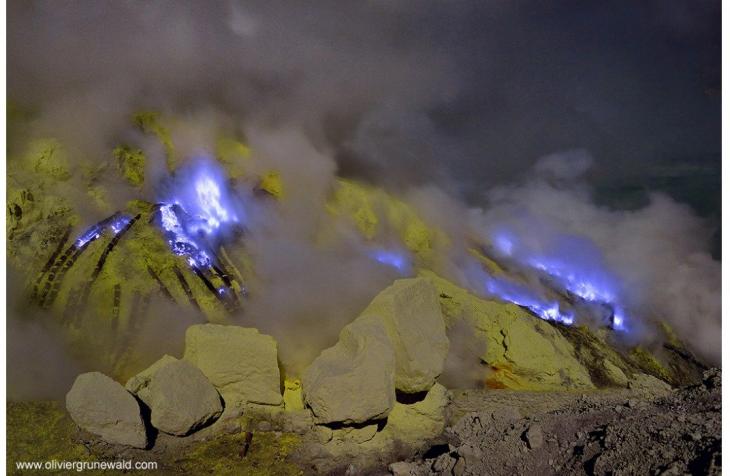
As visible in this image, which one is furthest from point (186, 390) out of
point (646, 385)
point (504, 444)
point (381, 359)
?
point (646, 385)

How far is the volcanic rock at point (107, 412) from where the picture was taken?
2.76m

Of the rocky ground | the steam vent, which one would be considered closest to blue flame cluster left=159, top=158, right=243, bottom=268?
the steam vent

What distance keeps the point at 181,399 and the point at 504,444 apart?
1.85 m

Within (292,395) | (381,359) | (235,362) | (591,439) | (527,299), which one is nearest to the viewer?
(591,439)

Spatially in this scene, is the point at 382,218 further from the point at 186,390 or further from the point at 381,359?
the point at 186,390

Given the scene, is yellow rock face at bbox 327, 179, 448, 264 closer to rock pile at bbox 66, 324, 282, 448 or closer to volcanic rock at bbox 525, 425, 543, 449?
rock pile at bbox 66, 324, 282, 448

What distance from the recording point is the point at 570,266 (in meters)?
7.61

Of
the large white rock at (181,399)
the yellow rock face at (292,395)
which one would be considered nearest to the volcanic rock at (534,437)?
the yellow rock face at (292,395)

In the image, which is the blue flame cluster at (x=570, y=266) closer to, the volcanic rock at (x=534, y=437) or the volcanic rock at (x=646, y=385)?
the volcanic rock at (x=646, y=385)

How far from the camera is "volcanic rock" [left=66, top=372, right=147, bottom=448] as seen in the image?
2.76m

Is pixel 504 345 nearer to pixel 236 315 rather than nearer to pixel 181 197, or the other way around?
pixel 236 315

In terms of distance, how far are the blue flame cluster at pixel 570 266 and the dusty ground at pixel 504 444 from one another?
339cm

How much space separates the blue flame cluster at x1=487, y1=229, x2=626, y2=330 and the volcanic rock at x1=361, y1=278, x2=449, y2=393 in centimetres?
329

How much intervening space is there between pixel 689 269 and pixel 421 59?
5387mm
